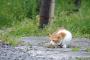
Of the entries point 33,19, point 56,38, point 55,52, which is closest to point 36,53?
point 55,52

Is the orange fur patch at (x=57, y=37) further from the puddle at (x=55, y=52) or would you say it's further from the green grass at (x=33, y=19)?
the green grass at (x=33, y=19)

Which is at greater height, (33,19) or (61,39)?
(33,19)

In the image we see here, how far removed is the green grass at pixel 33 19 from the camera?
12.1 metres

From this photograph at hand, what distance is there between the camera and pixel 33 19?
1448cm

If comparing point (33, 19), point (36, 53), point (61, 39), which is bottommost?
point (36, 53)

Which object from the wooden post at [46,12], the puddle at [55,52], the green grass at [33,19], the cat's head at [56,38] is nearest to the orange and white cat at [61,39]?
the cat's head at [56,38]

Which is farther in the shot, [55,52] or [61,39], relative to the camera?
[61,39]

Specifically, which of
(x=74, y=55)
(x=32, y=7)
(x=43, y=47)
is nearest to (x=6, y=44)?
(x=43, y=47)

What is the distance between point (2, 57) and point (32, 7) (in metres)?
8.86

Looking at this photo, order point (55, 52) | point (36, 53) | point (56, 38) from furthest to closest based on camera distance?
point (56, 38), point (55, 52), point (36, 53)

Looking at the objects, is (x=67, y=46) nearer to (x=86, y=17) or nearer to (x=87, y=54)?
(x=87, y=54)

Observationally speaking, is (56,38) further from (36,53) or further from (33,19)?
(33,19)

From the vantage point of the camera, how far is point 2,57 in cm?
702

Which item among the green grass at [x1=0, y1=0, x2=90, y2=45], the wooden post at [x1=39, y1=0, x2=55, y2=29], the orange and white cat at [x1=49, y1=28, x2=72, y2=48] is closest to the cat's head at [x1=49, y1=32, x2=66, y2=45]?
the orange and white cat at [x1=49, y1=28, x2=72, y2=48]
